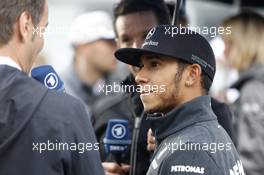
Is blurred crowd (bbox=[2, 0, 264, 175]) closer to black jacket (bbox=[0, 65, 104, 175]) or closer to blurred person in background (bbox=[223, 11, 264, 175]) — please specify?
blurred person in background (bbox=[223, 11, 264, 175])

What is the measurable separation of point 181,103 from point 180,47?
0.24 meters

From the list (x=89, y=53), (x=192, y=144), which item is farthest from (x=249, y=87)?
(x=192, y=144)

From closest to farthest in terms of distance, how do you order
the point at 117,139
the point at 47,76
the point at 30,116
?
the point at 30,116 → the point at 47,76 → the point at 117,139

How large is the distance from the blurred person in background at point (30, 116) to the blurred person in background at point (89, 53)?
152 inches

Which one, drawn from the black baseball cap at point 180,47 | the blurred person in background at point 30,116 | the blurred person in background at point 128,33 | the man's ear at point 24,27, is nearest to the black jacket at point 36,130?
the blurred person in background at point 30,116

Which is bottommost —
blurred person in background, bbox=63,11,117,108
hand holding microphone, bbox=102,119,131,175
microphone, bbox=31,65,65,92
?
blurred person in background, bbox=63,11,117,108

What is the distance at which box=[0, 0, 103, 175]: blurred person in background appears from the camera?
116 inches

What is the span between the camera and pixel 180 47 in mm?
3426

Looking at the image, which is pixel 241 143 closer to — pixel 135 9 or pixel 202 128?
pixel 135 9

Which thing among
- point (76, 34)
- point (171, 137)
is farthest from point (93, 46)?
point (171, 137)

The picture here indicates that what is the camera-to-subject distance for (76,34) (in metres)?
7.02

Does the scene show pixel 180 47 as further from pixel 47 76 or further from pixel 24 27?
pixel 24 27

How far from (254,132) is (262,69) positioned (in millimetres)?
460

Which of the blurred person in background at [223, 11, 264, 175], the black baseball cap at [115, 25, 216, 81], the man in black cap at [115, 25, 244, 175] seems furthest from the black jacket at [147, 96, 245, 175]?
the blurred person in background at [223, 11, 264, 175]
